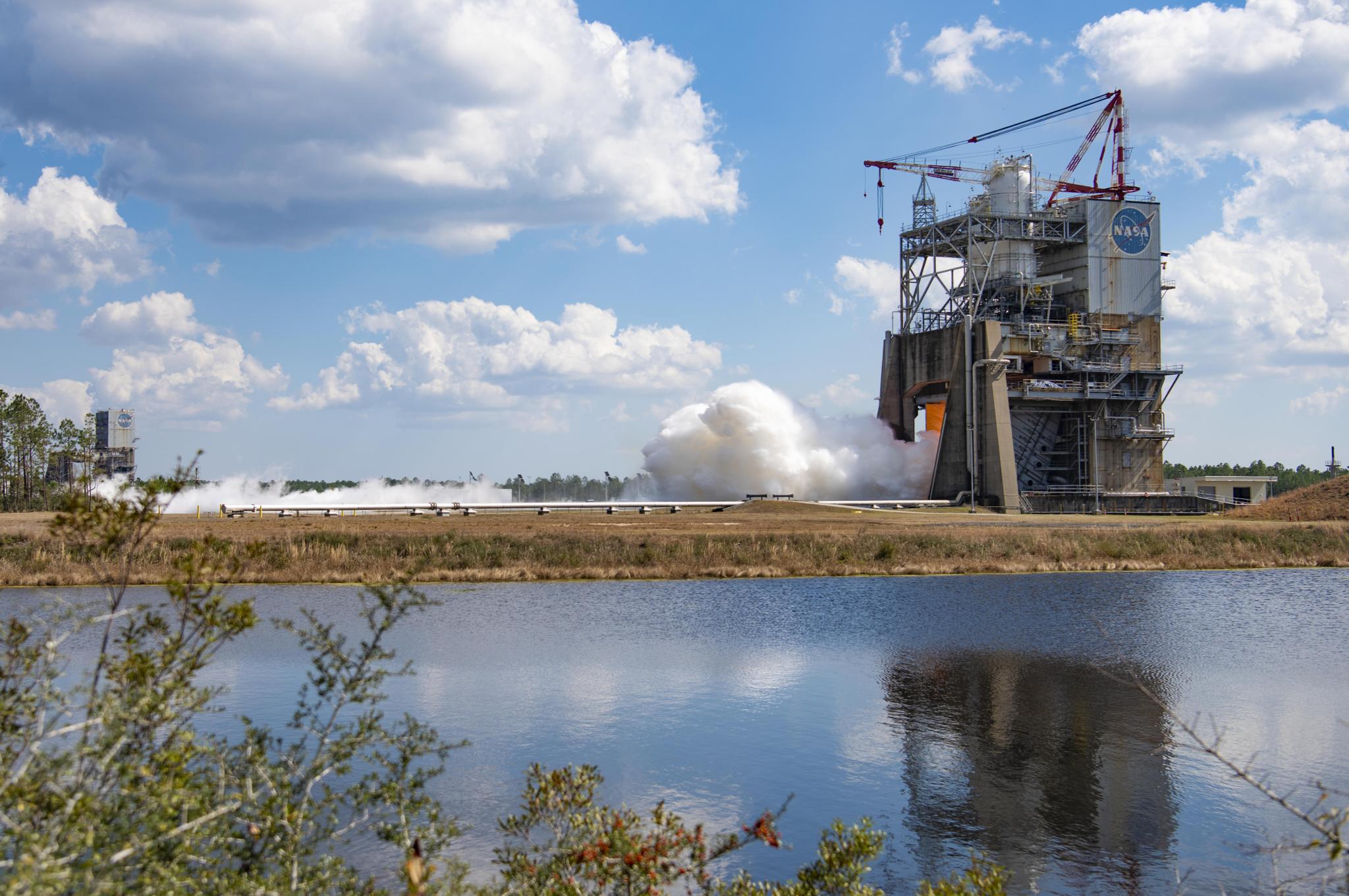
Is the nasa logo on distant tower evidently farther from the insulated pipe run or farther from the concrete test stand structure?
the insulated pipe run

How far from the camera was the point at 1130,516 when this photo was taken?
Answer: 7200cm

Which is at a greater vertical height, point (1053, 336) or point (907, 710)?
point (1053, 336)

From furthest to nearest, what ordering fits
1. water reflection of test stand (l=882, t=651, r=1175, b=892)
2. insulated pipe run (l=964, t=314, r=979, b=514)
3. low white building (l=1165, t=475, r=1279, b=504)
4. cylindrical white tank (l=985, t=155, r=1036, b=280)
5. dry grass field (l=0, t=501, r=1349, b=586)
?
low white building (l=1165, t=475, r=1279, b=504) < cylindrical white tank (l=985, t=155, r=1036, b=280) < insulated pipe run (l=964, t=314, r=979, b=514) < dry grass field (l=0, t=501, r=1349, b=586) < water reflection of test stand (l=882, t=651, r=1175, b=892)

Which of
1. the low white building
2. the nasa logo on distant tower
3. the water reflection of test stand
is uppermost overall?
the nasa logo on distant tower

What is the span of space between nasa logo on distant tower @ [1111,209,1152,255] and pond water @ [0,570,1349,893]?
4998cm

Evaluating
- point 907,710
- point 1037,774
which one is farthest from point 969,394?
point 1037,774

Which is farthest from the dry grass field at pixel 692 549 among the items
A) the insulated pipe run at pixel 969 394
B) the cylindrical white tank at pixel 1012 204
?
the cylindrical white tank at pixel 1012 204

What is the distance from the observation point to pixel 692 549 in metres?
44.4

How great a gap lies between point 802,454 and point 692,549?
1525 inches

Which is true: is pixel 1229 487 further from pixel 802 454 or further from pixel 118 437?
pixel 118 437

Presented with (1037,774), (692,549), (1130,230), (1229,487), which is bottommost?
(1037,774)

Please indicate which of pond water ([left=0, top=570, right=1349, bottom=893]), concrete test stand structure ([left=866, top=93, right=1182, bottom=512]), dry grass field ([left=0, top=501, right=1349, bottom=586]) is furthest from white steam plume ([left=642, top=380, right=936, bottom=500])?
pond water ([left=0, top=570, right=1349, bottom=893])

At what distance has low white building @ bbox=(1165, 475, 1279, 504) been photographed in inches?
3780

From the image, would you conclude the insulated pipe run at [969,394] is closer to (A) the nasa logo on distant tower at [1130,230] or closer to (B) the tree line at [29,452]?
(A) the nasa logo on distant tower at [1130,230]
